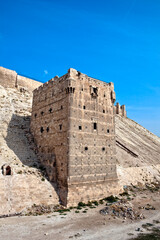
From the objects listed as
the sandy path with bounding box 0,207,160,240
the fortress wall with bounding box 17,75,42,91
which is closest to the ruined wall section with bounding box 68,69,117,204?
the sandy path with bounding box 0,207,160,240

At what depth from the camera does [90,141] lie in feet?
77.1

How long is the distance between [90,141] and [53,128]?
17.5 ft

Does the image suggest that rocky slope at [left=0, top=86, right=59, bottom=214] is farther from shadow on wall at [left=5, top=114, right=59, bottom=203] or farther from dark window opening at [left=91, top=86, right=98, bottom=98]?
dark window opening at [left=91, top=86, right=98, bottom=98]

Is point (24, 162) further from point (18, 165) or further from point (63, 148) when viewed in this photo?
point (63, 148)

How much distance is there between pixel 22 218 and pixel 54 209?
3.53 meters

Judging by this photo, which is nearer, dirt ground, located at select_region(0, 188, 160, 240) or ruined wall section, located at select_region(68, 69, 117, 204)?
dirt ground, located at select_region(0, 188, 160, 240)

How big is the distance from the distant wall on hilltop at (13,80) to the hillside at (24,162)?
5.01ft

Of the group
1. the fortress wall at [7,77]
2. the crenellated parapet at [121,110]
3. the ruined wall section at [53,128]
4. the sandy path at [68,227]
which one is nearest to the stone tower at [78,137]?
the ruined wall section at [53,128]

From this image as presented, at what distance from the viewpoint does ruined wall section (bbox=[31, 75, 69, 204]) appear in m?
21.9

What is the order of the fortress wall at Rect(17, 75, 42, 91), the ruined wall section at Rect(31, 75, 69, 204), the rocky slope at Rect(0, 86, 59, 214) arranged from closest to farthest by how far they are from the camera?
1. the rocky slope at Rect(0, 86, 59, 214)
2. the ruined wall section at Rect(31, 75, 69, 204)
3. the fortress wall at Rect(17, 75, 42, 91)

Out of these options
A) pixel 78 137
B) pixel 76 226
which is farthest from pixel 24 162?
pixel 76 226

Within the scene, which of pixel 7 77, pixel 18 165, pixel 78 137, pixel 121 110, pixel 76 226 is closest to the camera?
pixel 76 226

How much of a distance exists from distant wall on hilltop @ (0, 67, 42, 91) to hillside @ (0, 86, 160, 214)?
1526mm

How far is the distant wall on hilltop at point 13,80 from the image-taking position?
128 ft
